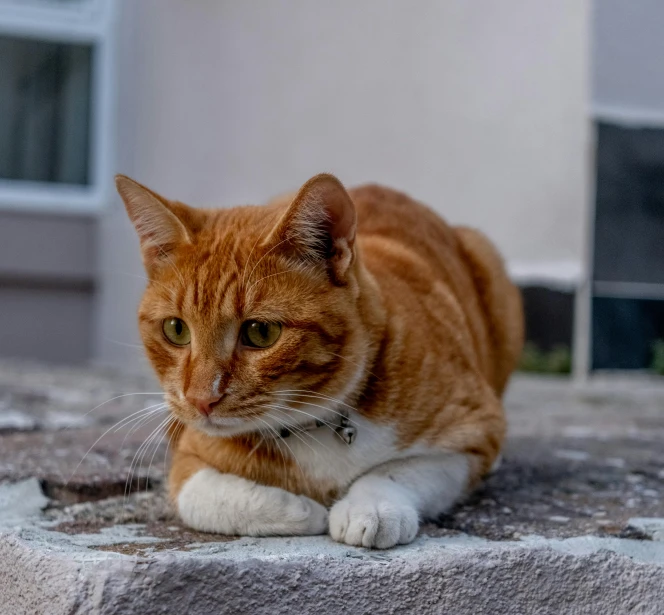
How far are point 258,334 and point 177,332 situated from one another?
19 cm

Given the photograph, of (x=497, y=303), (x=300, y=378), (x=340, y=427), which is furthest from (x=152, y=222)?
(x=497, y=303)

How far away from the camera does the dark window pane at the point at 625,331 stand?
3971mm

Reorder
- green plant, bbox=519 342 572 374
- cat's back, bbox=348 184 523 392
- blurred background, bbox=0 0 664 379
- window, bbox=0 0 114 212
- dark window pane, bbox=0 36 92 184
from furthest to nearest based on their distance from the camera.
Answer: dark window pane, bbox=0 36 92 184 → window, bbox=0 0 114 212 → green plant, bbox=519 342 572 374 → blurred background, bbox=0 0 664 379 → cat's back, bbox=348 184 523 392

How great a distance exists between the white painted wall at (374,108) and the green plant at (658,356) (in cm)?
55

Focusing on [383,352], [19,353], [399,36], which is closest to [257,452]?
[383,352]

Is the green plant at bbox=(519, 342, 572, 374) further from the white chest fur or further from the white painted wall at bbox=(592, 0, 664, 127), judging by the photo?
the white chest fur

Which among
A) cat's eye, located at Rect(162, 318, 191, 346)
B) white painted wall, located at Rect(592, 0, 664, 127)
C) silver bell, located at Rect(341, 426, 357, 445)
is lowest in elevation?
silver bell, located at Rect(341, 426, 357, 445)

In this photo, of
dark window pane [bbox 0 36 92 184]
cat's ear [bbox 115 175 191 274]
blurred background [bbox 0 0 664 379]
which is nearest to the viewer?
cat's ear [bbox 115 175 191 274]

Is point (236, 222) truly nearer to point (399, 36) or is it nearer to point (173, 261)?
point (173, 261)

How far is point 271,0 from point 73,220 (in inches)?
98.9

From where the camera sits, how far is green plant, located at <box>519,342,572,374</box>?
4.18m

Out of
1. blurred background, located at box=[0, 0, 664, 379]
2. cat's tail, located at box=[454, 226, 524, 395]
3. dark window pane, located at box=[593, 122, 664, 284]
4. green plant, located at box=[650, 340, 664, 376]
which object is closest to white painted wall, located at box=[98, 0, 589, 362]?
blurred background, located at box=[0, 0, 664, 379]

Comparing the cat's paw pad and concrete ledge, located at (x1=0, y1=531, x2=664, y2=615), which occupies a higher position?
the cat's paw pad

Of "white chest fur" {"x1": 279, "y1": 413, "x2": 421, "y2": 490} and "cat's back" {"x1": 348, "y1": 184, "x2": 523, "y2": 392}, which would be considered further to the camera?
"cat's back" {"x1": 348, "y1": 184, "x2": 523, "y2": 392}
